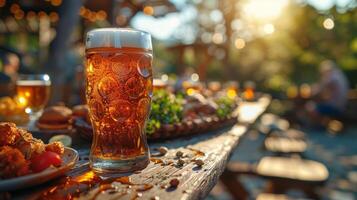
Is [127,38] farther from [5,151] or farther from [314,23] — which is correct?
[314,23]

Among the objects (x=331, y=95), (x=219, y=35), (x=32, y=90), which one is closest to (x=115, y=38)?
(x=32, y=90)

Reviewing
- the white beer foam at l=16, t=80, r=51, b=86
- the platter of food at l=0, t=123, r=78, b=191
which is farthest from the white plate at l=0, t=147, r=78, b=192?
the white beer foam at l=16, t=80, r=51, b=86

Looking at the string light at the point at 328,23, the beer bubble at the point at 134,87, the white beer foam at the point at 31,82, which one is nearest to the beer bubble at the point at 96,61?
the beer bubble at the point at 134,87

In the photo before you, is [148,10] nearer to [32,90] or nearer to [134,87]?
[32,90]

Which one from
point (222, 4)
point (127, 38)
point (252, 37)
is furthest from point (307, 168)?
point (252, 37)

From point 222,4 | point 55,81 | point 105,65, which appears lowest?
point 55,81

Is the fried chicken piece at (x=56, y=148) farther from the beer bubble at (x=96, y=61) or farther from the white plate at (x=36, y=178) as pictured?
the beer bubble at (x=96, y=61)
